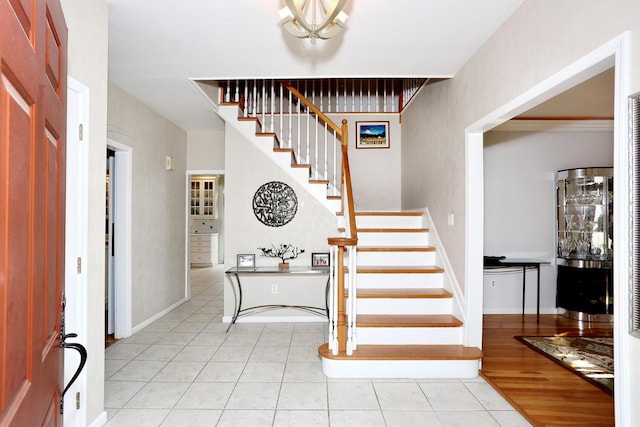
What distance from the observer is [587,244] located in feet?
15.8

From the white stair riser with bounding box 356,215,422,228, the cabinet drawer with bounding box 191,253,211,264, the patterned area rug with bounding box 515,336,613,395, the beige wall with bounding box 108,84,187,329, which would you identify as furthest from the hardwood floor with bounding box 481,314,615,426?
the cabinet drawer with bounding box 191,253,211,264

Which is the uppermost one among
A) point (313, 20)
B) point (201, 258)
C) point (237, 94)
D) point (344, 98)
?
point (344, 98)

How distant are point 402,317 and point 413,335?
0.74ft

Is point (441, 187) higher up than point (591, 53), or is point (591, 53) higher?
point (591, 53)

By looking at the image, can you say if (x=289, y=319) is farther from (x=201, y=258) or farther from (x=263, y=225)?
(x=201, y=258)

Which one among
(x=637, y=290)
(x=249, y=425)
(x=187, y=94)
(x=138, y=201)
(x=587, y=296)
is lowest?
(x=249, y=425)

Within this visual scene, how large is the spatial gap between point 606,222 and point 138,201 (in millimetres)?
5943

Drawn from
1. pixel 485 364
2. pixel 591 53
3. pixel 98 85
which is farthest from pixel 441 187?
pixel 98 85

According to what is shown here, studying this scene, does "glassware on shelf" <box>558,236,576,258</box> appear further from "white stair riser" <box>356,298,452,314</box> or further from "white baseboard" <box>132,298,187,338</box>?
"white baseboard" <box>132,298,187,338</box>

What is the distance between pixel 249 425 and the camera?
2.40 m

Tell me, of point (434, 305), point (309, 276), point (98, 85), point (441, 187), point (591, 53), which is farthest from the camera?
point (309, 276)

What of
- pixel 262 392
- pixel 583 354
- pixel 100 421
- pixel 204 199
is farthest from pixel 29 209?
pixel 204 199

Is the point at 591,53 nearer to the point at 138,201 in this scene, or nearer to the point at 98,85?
the point at 98,85

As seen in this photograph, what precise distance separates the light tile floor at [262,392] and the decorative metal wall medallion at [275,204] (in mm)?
1611
